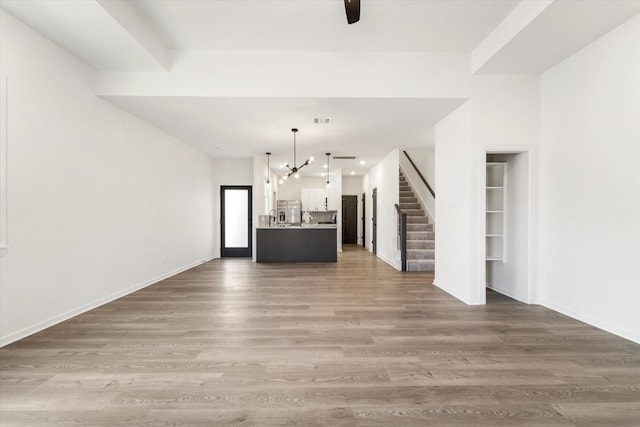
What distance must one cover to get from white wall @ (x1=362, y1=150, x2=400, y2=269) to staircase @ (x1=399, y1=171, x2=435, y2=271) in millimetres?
341

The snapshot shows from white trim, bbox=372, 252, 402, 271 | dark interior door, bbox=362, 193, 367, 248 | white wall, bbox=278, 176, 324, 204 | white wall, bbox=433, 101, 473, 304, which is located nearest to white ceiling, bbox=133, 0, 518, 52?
white wall, bbox=433, 101, 473, 304

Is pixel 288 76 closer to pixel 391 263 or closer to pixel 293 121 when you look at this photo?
pixel 293 121

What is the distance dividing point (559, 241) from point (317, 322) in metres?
3.18

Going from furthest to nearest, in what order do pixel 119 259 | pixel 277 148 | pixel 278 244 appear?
pixel 278 244 → pixel 277 148 → pixel 119 259

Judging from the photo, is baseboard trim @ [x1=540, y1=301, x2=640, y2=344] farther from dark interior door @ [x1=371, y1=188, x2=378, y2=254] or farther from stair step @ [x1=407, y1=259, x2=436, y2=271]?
dark interior door @ [x1=371, y1=188, x2=378, y2=254]

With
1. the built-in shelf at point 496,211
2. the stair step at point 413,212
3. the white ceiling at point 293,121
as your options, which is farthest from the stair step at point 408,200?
the built-in shelf at point 496,211

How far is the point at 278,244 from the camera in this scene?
7.37 meters

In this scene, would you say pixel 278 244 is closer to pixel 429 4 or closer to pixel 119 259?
pixel 119 259

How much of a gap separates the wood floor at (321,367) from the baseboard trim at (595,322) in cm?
11

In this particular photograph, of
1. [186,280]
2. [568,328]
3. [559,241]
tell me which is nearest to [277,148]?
[186,280]

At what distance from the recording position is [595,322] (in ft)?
9.73

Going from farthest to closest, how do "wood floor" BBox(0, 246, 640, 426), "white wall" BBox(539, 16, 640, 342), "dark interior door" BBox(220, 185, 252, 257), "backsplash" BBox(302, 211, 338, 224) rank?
"backsplash" BBox(302, 211, 338, 224) < "dark interior door" BBox(220, 185, 252, 257) < "white wall" BBox(539, 16, 640, 342) < "wood floor" BBox(0, 246, 640, 426)

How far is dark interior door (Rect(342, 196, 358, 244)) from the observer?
1159 cm

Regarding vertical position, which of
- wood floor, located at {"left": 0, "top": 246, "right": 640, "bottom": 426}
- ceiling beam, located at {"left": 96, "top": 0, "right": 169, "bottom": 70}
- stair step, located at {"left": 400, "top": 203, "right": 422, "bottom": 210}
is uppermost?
ceiling beam, located at {"left": 96, "top": 0, "right": 169, "bottom": 70}
